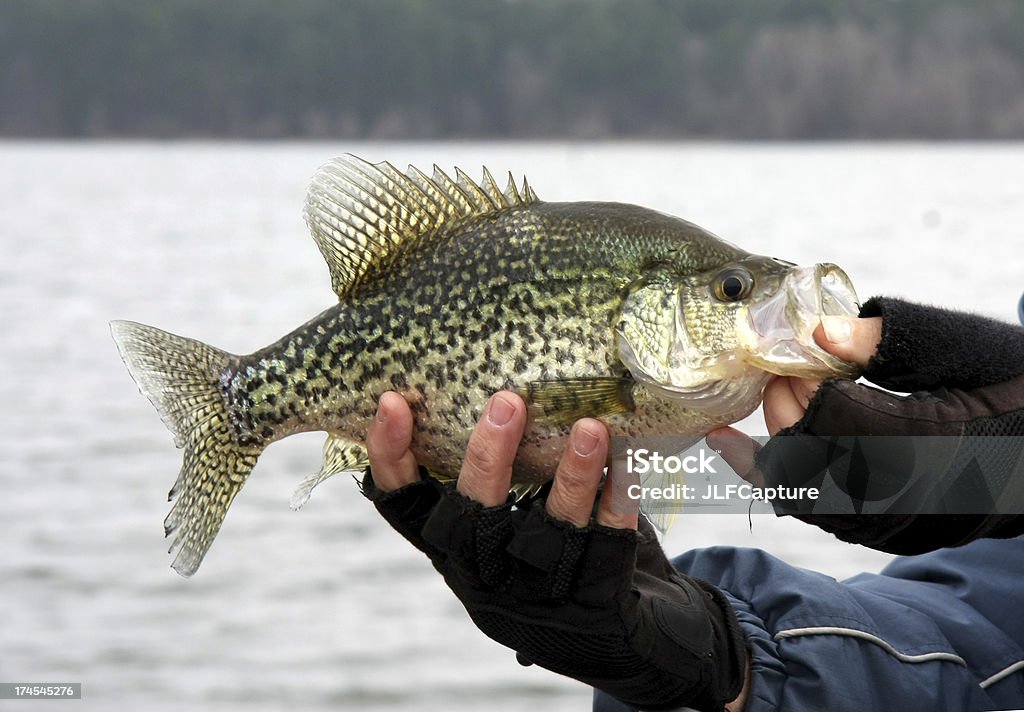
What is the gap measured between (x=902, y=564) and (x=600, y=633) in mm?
1421

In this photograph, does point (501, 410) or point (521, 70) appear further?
point (521, 70)

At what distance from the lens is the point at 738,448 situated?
2.98 meters

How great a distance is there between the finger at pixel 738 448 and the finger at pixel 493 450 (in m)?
0.46

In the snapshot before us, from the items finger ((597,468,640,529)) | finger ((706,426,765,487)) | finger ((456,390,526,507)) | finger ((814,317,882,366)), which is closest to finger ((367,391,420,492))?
finger ((456,390,526,507))

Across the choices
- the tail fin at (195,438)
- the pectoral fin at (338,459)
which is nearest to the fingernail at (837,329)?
the pectoral fin at (338,459)

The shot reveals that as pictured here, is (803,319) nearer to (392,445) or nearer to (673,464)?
(673,464)

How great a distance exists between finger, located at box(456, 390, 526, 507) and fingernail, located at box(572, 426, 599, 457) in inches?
4.9

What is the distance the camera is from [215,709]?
9102mm

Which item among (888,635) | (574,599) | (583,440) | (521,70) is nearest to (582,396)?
(583,440)

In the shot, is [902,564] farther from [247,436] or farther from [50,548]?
[50,548]

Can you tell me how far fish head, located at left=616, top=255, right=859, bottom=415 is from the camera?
2.76m

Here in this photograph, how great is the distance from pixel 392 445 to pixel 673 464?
2.22 ft

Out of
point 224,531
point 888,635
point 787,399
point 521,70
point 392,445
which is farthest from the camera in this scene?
point 521,70

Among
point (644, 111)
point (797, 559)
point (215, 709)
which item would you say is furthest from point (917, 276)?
point (644, 111)
